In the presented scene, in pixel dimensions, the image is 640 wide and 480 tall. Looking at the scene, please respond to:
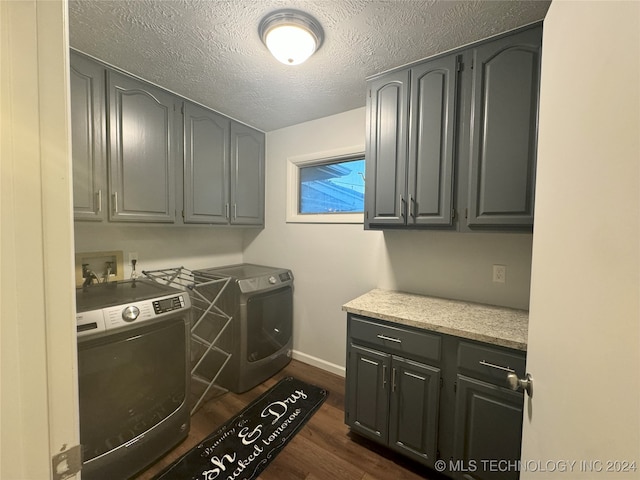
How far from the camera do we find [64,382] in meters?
0.47

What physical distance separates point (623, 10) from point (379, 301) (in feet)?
5.23

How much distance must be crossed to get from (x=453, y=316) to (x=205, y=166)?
7.21 feet

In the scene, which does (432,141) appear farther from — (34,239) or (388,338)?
A: (34,239)

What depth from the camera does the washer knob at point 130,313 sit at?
134 cm

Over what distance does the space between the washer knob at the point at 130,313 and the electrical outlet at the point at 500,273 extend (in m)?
2.20

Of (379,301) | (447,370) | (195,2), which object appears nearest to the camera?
(195,2)

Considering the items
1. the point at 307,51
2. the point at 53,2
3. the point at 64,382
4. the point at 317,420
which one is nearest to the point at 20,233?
the point at 64,382

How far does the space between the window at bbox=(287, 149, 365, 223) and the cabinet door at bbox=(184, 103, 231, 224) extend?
0.66 metres

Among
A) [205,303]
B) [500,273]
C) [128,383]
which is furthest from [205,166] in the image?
[500,273]

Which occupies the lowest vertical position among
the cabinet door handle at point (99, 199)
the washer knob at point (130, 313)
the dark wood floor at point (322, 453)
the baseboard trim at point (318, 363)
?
the dark wood floor at point (322, 453)

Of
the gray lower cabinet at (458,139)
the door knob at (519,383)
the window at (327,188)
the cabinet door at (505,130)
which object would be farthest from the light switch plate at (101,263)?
the cabinet door at (505,130)

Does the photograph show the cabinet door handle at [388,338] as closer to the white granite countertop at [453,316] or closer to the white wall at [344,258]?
the white granite countertop at [453,316]

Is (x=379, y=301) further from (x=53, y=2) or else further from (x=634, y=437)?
(x=53, y=2)

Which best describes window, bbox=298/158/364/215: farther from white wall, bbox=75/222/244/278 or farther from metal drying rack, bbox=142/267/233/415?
metal drying rack, bbox=142/267/233/415
